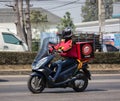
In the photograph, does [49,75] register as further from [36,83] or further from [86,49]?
[86,49]

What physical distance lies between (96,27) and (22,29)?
91.8 feet

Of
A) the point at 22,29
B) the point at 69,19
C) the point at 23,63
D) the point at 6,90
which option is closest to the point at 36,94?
the point at 6,90

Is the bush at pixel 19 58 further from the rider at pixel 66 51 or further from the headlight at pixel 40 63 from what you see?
the headlight at pixel 40 63

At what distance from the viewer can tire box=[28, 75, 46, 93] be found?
37.8 ft

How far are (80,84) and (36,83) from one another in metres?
1.34

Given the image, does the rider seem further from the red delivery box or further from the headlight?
the headlight

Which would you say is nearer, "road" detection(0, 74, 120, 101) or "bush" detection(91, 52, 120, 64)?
"road" detection(0, 74, 120, 101)

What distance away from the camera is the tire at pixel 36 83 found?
1152cm

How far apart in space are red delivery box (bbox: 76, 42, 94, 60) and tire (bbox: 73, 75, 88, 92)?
1.84ft

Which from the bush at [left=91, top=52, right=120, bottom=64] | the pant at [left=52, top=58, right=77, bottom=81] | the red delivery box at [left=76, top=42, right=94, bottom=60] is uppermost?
the red delivery box at [left=76, top=42, right=94, bottom=60]

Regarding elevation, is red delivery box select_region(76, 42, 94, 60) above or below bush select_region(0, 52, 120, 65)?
above

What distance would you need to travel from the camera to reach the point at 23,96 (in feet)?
36.1

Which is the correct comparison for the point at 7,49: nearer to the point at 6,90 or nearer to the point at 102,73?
the point at 102,73

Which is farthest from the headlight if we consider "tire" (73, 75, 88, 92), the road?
"tire" (73, 75, 88, 92)
